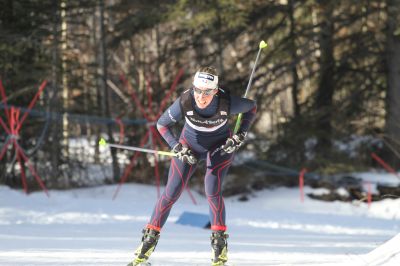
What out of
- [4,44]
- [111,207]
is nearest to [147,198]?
[111,207]

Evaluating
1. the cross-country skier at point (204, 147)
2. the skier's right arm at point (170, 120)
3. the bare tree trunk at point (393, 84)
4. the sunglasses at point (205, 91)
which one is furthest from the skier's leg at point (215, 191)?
the bare tree trunk at point (393, 84)

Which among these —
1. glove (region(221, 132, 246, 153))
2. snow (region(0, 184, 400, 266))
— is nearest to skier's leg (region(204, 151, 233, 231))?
glove (region(221, 132, 246, 153))

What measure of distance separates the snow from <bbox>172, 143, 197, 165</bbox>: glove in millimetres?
1037

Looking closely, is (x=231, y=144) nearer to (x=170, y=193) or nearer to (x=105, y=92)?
(x=170, y=193)

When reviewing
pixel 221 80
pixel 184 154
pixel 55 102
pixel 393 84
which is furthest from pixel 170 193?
pixel 393 84

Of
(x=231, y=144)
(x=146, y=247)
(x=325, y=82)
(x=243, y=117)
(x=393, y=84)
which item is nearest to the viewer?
(x=146, y=247)

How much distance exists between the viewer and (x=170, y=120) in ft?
20.2

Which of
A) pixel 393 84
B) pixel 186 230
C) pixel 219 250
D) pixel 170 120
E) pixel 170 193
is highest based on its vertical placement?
pixel 393 84

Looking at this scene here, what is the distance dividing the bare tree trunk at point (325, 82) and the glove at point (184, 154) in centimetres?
909

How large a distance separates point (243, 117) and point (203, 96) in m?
0.63

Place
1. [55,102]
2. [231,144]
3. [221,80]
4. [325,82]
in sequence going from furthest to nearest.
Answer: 1. [325,82]
2. [221,80]
3. [55,102]
4. [231,144]

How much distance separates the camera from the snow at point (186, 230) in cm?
645

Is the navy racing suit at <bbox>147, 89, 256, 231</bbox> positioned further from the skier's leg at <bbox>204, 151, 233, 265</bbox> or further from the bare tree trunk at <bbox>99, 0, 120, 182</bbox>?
the bare tree trunk at <bbox>99, 0, 120, 182</bbox>

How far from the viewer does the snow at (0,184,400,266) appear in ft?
21.2
